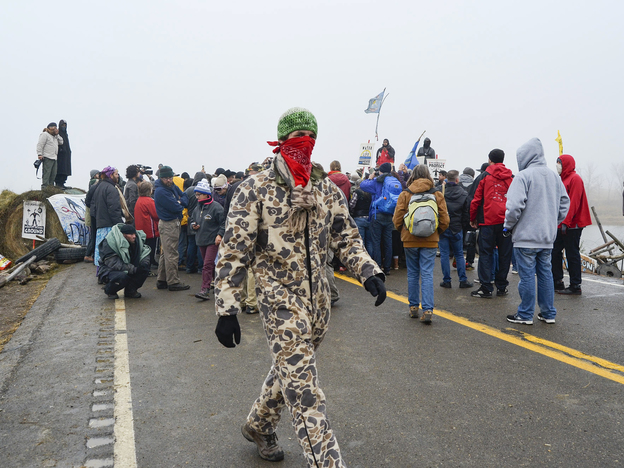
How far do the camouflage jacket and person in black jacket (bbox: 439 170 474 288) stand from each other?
554cm

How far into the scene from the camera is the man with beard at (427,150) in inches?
501

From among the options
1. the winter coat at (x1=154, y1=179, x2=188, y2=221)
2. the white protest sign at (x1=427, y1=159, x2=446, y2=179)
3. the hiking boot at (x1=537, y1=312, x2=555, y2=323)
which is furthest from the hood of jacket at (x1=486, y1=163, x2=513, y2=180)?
the white protest sign at (x1=427, y1=159, x2=446, y2=179)

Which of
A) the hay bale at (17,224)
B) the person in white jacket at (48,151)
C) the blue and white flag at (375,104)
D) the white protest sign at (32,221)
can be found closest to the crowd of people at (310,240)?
the person in white jacket at (48,151)

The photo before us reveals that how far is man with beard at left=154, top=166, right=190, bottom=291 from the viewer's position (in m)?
7.57

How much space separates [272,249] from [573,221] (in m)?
6.28

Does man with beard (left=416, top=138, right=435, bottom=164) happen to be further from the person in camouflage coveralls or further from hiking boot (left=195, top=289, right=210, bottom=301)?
the person in camouflage coveralls

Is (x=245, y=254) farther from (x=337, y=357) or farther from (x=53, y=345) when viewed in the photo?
(x=53, y=345)

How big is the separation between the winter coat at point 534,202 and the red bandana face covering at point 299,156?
386cm

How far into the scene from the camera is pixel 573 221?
7.07m

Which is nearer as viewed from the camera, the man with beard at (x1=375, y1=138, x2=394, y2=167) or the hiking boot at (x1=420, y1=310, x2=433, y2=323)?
the hiking boot at (x1=420, y1=310, x2=433, y2=323)

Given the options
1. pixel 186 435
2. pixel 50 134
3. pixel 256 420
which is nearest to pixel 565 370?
pixel 256 420

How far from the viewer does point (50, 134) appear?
1088 cm

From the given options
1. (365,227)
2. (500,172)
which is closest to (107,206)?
(365,227)

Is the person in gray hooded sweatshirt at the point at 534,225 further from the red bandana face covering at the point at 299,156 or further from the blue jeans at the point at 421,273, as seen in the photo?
the red bandana face covering at the point at 299,156
